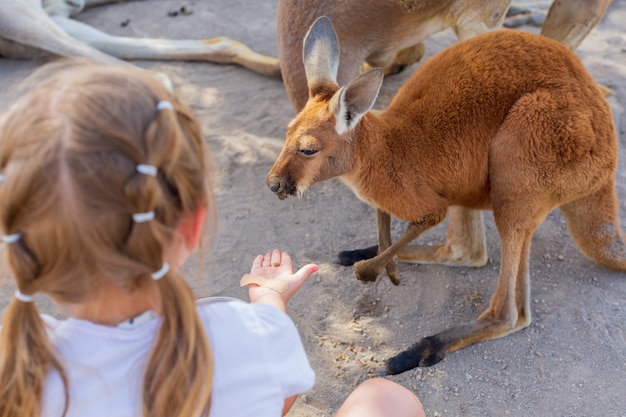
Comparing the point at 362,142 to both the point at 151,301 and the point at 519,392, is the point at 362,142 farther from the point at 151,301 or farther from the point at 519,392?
the point at 151,301

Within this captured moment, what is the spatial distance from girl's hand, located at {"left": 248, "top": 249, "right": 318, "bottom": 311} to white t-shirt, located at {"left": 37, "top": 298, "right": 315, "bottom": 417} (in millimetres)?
210

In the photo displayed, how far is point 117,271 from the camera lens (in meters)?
0.91

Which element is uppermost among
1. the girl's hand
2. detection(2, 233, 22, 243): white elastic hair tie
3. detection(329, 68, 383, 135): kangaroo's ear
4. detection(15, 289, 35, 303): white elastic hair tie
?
detection(2, 233, 22, 243): white elastic hair tie

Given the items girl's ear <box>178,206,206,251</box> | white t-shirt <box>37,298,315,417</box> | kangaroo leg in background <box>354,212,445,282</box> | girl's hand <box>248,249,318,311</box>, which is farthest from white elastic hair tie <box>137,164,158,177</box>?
kangaroo leg in background <box>354,212,445,282</box>

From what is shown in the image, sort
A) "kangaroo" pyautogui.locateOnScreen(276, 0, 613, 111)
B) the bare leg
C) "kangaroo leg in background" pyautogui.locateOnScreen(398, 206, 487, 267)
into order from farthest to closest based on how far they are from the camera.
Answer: "kangaroo" pyautogui.locateOnScreen(276, 0, 613, 111) < "kangaroo leg in background" pyautogui.locateOnScreen(398, 206, 487, 267) < the bare leg

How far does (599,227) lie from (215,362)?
180 centimetres

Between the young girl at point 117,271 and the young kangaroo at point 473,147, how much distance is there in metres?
1.06

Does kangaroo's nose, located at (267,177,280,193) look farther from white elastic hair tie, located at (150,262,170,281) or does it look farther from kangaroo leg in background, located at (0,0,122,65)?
kangaroo leg in background, located at (0,0,122,65)

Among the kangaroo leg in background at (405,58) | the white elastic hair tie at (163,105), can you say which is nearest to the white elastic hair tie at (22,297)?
the white elastic hair tie at (163,105)

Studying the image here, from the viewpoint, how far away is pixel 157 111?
3.05ft

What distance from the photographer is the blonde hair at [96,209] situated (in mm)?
854

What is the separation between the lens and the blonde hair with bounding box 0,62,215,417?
0.85 meters

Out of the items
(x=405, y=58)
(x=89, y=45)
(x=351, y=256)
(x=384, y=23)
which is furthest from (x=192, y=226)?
(x=89, y=45)

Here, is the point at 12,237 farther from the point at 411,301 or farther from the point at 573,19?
the point at 573,19
